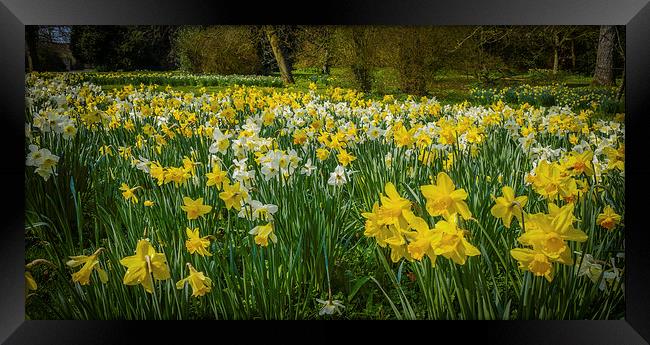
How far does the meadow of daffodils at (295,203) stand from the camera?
2.14 m

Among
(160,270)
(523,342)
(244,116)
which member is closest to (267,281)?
(160,270)

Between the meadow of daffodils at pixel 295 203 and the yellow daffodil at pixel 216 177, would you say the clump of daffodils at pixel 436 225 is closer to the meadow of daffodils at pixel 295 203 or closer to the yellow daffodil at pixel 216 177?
the meadow of daffodils at pixel 295 203

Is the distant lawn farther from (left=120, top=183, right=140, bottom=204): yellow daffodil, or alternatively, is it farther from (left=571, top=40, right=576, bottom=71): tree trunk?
(left=120, top=183, right=140, bottom=204): yellow daffodil

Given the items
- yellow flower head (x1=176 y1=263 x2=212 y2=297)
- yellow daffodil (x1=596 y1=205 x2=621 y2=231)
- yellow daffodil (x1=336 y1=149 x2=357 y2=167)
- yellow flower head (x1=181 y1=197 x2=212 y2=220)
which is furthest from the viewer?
yellow daffodil (x1=336 y1=149 x2=357 y2=167)

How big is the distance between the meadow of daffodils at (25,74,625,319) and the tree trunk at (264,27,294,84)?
9 cm

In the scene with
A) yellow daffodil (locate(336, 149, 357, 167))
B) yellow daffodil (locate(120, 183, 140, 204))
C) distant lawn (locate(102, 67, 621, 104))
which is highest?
distant lawn (locate(102, 67, 621, 104))

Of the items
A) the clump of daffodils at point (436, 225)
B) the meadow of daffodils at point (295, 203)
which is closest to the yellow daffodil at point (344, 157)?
the meadow of daffodils at point (295, 203)

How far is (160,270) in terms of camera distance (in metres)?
1.95

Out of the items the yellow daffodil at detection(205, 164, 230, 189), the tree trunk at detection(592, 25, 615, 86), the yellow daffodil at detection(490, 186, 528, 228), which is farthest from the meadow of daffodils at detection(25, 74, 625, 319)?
the yellow daffodil at detection(490, 186, 528, 228)

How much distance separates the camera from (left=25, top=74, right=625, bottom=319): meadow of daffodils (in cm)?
214

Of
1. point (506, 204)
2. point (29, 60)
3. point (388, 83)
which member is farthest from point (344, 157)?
point (29, 60)
